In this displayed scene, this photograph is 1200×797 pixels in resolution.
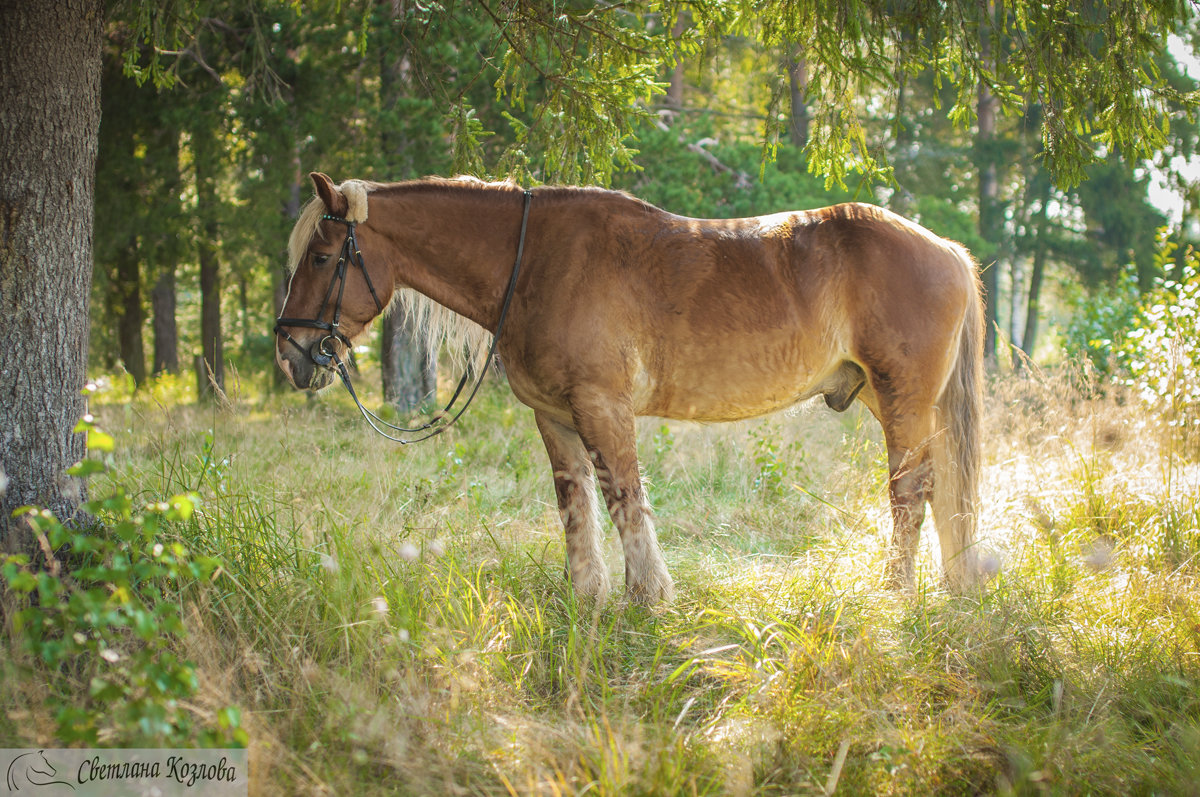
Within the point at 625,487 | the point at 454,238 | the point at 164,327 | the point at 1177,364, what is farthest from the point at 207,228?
the point at 1177,364

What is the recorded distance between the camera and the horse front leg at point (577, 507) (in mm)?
3615

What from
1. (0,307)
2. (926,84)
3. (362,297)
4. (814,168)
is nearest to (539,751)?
(362,297)

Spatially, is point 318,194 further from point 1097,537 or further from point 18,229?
point 1097,537

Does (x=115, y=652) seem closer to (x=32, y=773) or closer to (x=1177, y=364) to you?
(x=32, y=773)

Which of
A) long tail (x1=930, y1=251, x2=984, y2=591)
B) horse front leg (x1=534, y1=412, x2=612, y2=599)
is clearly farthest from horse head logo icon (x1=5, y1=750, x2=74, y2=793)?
long tail (x1=930, y1=251, x2=984, y2=591)

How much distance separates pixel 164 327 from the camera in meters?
13.6

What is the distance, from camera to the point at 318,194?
339cm

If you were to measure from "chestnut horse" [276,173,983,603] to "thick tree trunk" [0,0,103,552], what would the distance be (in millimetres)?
957

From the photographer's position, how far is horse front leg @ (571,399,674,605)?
3438mm

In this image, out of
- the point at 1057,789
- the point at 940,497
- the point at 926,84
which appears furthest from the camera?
the point at 926,84

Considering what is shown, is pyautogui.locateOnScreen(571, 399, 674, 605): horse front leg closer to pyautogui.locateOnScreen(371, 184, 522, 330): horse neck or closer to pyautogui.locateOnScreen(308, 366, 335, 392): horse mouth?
pyautogui.locateOnScreen(371, 184, 522, 330): horse neck

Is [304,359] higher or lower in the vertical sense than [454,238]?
lower

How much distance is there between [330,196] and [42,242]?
128 centimetres

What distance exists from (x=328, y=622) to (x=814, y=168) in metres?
3.68
